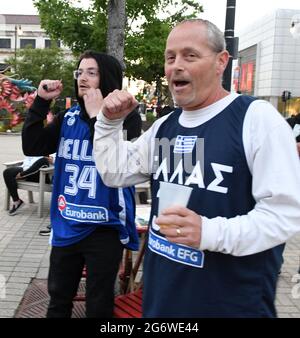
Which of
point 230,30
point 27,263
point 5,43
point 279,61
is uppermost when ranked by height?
point 279,61

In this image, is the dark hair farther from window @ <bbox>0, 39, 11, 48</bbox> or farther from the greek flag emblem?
window @ <bbox>0, 39, 11, 48</bbox>

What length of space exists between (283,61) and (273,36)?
263 cm

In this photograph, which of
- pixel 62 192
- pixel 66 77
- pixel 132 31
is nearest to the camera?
pixel 62 192

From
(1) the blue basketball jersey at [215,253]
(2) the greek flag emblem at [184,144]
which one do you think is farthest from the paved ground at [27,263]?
(2) the greek flag emblem at [184,144]

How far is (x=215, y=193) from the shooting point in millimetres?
1479

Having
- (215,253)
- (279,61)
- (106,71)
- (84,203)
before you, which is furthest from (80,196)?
(279,61)

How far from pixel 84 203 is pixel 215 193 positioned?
3.59 feet

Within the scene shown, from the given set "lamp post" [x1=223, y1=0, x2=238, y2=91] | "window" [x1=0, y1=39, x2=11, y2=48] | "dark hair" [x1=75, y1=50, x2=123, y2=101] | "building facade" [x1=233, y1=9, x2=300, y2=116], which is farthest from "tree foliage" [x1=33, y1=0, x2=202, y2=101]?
"building facade" [x1=233, y1=9, x2=300, y2=116]

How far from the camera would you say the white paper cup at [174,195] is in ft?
4.58

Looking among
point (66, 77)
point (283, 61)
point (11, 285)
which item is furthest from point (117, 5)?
point (283, 61)

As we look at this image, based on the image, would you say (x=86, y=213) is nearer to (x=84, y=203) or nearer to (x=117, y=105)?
(x=84, y=203)

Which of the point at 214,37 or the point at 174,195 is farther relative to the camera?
the point at 214,37
